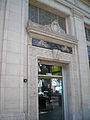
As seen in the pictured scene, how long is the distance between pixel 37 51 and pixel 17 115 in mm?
3170

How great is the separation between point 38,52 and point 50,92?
8.07 feet

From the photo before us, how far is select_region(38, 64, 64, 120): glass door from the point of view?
281 inches

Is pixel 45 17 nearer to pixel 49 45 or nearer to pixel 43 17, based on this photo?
pixel 43 17

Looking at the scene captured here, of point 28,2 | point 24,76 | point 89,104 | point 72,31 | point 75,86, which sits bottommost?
point 89,104

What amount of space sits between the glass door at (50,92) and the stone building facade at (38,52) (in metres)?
0.32

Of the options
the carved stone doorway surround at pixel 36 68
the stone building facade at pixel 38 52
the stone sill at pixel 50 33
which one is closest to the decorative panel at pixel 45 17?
the stone building facade at pixel 38 52

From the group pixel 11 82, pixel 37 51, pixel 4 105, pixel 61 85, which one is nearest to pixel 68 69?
pixel 61 85

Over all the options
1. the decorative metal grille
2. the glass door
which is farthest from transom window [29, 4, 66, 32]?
the glass door

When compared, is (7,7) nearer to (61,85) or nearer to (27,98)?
(27,98)

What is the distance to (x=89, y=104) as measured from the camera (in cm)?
842

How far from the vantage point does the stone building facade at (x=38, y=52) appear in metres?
5.59

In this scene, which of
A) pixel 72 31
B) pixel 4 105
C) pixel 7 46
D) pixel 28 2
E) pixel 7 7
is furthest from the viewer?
pixel 72 31

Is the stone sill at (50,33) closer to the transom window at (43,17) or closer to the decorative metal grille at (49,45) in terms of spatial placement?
the decorative metal grille at (49,45)

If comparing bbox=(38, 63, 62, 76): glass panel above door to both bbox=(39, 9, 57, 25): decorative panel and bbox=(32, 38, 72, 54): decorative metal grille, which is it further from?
bbox=(39, 9, 57, 25): decorative panel
